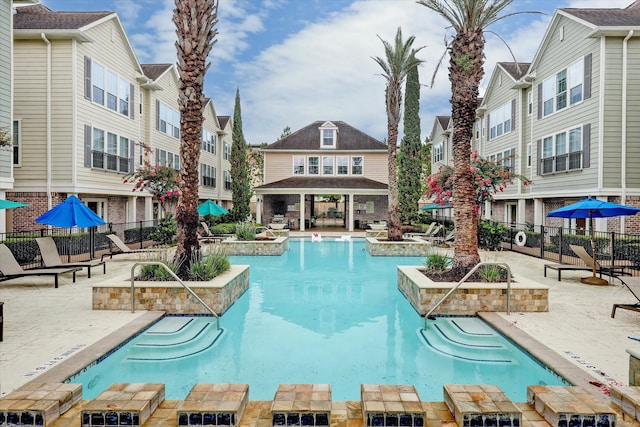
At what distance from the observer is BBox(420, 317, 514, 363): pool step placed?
6199 millimetres

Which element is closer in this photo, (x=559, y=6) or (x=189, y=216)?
(x=189, y=216)

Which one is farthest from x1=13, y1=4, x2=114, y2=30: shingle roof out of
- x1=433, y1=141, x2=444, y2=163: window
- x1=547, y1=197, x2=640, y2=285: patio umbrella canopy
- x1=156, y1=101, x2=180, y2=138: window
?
x1=433, y1=141, x2=444, y2=163: window

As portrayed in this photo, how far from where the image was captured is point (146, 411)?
3.21m

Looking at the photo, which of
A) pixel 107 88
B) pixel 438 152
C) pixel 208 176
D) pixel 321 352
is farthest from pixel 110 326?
pixel 438 152

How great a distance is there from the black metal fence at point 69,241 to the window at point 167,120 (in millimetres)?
7284

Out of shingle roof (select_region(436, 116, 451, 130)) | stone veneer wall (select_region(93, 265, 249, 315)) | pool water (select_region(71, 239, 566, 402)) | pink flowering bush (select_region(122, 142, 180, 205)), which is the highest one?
shingle roof (select_region(436, 116, 451, 130))

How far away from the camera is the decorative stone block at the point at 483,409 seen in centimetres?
307

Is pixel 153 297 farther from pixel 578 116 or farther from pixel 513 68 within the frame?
pixel 513 68

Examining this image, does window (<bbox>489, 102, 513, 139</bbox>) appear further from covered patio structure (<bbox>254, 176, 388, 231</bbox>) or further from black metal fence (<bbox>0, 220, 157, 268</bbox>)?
black metal fence (<bbox>0, 220, 157, 268</bbox>)

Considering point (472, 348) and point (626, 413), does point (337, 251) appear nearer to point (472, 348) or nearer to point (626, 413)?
point (472, 348)

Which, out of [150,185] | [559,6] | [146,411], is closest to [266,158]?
[150,185]

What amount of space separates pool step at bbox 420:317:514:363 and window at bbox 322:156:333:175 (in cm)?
2761

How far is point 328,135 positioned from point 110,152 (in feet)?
61.0

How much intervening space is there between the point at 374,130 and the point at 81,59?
53356 millimetres
